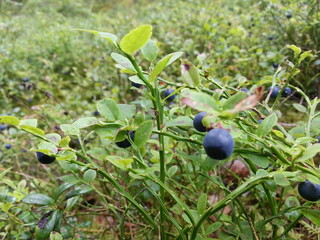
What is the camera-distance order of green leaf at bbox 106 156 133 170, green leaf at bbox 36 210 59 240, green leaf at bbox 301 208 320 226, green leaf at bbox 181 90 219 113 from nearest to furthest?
1. green leaf at bbox 181 90 219 113
2. green leaf at bbox 106 156 133 170
3. green leaf at bbox 301 208 320 226
4. green leaf at bbox 36 210 59 240

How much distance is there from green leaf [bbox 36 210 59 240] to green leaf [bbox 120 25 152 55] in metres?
0.60

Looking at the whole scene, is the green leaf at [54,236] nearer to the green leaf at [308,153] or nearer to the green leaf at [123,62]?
the green leaf at [123,62]

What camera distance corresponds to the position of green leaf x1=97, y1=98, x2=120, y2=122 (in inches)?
27.2

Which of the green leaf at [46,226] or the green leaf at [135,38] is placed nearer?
the green leaf at [135,38]

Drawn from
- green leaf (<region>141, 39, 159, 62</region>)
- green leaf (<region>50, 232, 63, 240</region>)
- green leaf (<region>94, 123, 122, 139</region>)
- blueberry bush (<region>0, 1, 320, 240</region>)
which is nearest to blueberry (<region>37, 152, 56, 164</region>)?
blueberry bush (<region>0, 1, 320, 240</region>)

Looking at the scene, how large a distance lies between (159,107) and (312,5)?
5.84 ft

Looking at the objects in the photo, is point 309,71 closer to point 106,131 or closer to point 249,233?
point 249,233

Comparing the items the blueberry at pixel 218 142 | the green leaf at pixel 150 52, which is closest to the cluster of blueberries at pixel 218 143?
the blueberry at pixel 218 142

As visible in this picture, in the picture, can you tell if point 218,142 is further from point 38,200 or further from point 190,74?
point 38,200

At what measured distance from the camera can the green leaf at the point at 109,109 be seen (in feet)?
2.27

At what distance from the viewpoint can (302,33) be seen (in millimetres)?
2191

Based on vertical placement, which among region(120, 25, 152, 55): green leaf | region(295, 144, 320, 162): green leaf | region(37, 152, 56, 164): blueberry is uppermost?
region(120, 25, 152, 55): green leaf

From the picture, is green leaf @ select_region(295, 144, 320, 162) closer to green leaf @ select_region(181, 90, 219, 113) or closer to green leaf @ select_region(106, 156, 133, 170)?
green leaf @ select_region(181, 90, 219, 113)

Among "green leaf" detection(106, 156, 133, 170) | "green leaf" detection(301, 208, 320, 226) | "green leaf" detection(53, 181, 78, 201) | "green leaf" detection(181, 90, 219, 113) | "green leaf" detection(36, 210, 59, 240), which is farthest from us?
"green leaf" detection(53, 181, 78, 201)
